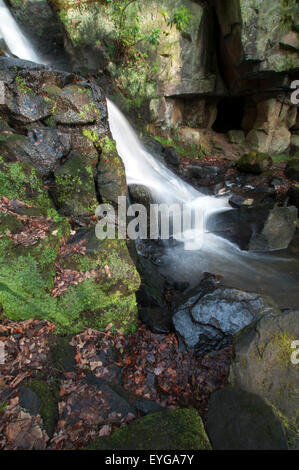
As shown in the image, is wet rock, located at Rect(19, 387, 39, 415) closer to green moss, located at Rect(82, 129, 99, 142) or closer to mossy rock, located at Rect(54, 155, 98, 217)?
mossy rock, located at Rect(54, 155, 98, 217)

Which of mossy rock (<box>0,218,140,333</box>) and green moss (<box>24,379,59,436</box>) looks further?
mossy rock (<box>0,218,140,333</box>)

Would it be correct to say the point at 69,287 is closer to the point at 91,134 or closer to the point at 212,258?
the point at 91,134

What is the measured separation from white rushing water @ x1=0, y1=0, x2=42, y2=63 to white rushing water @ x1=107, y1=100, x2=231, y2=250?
4983 mm

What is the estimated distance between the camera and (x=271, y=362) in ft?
8.68

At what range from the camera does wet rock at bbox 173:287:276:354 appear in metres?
3.77

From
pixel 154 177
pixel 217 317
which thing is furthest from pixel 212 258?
pixel 154 177

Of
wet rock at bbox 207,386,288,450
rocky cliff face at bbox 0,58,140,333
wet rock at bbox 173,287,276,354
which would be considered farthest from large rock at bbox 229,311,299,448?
rocky cliff face at bbox 0,58,140,333

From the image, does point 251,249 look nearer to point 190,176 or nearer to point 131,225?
point 131,225

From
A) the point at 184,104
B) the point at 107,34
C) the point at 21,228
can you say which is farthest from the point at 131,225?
the point at 184,104

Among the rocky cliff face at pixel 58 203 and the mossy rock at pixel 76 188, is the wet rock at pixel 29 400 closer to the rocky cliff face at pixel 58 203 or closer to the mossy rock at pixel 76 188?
the rocky cliff face at pixel 58 203

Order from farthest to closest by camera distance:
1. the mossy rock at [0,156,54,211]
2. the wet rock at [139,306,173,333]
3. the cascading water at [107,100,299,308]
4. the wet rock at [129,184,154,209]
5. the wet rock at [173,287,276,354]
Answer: the wet rock at [129,184,154,209], the cascading water at [107,100,299,308], the mossy rock at [0,156,54,211], the wet rock at [139,306,173,333], the wet rock at [173,287,276,354]

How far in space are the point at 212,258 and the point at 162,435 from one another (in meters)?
5.59

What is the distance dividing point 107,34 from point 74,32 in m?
1.68

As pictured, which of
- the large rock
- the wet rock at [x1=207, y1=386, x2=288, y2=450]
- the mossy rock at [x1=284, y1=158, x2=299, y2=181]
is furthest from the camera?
the mossy rock at [x1=284, y1=158, x2=299, y2=181]
